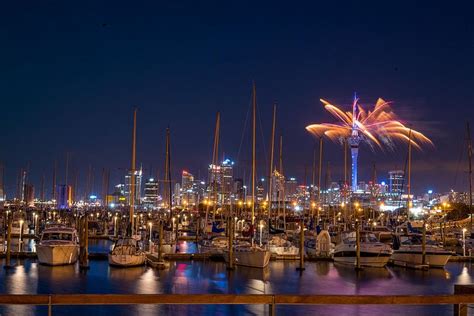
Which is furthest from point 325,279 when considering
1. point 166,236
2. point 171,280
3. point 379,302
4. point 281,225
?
point 281,225

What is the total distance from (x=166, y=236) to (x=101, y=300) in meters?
55.9

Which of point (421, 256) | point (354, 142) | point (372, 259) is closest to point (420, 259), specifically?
point (421, 256)

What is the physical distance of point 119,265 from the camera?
149 feet

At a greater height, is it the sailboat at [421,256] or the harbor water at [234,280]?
the sailboat at [421,256]

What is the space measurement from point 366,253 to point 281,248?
27.1 ft

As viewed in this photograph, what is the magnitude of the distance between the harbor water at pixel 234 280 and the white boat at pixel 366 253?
783 millimetres

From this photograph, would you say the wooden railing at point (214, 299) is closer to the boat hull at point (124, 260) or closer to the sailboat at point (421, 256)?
the boat hull at point (124, 260)

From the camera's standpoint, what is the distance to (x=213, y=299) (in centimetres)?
1123

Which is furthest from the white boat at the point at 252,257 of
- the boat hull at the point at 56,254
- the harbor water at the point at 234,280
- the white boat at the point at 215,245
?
the boat hull at the point at 56,254

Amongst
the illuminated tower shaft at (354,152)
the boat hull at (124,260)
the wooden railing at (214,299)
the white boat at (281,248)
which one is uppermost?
the illuminated tower shaft at (354,152)

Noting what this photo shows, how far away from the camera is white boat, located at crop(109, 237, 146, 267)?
149ft

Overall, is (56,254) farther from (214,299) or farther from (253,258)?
(214,299)

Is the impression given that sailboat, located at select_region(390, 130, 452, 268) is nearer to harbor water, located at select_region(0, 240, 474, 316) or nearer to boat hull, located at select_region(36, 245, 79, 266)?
harbor water, located at select_region(0, 240, 474, 316)

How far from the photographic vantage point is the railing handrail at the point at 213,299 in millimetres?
11000
